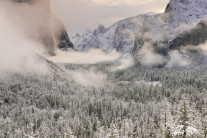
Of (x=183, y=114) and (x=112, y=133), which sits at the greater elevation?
(x=183, y=114)

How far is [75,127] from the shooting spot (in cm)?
13188

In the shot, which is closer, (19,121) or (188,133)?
(188,133)

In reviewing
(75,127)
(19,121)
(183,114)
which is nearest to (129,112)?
(75,127)

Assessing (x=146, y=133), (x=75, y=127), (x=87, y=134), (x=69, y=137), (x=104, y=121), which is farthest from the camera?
(x=104, y=121)

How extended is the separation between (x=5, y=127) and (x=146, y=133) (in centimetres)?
9626

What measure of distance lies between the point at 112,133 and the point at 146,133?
73547mm

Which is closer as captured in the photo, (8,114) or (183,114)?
(183,114)

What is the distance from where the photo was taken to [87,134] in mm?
123938

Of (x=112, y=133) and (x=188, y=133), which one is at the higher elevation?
(x=188, y=133)

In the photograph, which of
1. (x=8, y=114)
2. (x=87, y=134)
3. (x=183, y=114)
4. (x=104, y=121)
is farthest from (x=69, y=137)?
(x=8, y=114)

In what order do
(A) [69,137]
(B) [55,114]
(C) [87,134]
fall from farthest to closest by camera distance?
(B) [55,114], (C) [87,134], (A) [69,137]

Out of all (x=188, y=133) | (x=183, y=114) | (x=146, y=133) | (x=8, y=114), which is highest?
(x=183, y=114)

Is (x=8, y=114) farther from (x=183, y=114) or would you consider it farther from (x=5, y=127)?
(x=183, y=114)

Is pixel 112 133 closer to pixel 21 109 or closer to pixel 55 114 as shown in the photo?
pixel 55 114
